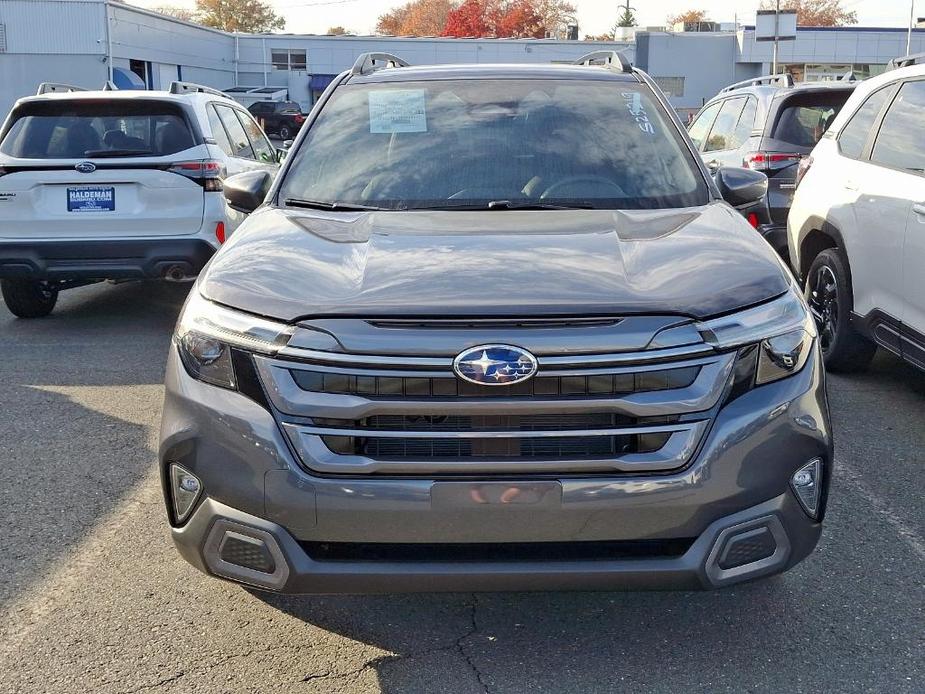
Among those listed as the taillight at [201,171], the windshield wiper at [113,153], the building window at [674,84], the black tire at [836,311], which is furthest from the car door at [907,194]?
the building window at [674,84]

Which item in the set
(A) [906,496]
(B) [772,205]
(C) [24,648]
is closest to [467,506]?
(C) [24,648]

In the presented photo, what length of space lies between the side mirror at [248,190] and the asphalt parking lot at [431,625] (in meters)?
1.28

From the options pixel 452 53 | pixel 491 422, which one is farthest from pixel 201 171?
pixel 452 53

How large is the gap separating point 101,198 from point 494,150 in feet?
14.6

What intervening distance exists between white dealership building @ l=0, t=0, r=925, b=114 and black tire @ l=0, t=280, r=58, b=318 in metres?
39.1

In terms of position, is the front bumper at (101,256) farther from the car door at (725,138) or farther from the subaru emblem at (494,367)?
the subaru emblem at (494,367)

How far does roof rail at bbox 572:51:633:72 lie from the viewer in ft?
16.3

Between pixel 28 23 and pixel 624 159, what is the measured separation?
44872 mm

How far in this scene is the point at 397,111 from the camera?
14.5 feet

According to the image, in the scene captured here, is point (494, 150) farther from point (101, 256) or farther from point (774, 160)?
point (774, 160)

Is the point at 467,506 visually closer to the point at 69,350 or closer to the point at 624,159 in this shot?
the point at 624,159

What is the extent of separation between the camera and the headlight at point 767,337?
2.82 metres

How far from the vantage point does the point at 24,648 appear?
3.26 meters

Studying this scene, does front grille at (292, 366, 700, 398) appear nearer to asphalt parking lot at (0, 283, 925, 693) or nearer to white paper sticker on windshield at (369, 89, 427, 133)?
asphalt parking lot at (0, 283, 925, 693)
